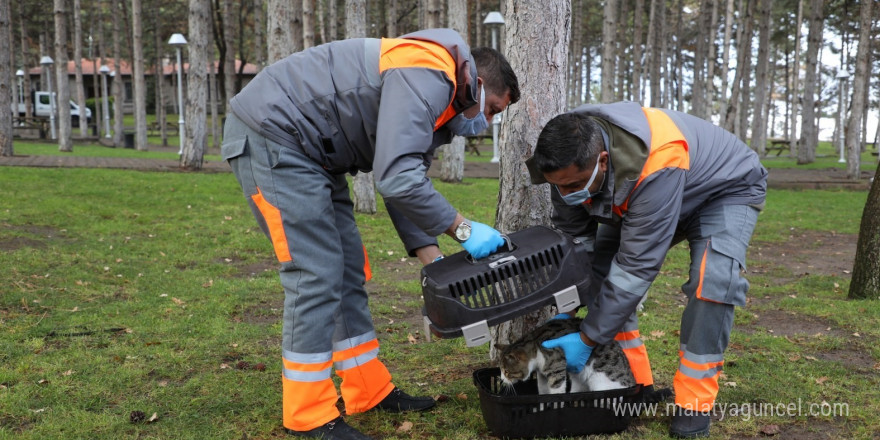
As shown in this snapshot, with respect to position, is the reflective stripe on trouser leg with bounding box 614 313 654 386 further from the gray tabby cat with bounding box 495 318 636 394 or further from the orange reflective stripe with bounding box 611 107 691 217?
the orange reflective stripe with bounding box 611 107 691 217

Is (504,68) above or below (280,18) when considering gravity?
below

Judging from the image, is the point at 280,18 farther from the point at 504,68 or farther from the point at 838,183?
the point at 838,183

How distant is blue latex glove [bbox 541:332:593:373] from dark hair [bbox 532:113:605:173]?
91 centimetres

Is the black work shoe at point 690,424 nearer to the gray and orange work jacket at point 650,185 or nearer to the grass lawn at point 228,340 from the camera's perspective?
the grass lawn at point 228,340

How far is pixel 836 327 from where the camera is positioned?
5.63 m

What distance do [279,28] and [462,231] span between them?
8246 mm

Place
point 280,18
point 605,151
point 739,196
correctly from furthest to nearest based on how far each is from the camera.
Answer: point 280,18, point 739,196, point 605,151

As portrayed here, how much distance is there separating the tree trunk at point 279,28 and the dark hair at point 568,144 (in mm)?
8054

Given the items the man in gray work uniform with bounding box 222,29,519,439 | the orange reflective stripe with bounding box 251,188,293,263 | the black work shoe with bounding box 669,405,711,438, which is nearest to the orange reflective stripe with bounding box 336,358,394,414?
the man in gray work uniform with bounding box 222,29,519,439

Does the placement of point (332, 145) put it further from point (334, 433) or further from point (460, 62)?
point (334, 433)

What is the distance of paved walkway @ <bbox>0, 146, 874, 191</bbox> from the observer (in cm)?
1485

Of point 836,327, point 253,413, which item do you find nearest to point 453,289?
point 253,413

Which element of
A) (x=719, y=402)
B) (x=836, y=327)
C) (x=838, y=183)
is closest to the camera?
(x=719, y=402)

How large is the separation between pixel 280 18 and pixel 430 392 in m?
7.78
